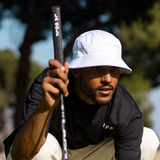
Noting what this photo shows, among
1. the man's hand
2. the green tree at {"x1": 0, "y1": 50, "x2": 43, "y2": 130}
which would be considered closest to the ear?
the man's hand

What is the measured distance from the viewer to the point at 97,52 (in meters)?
2.22

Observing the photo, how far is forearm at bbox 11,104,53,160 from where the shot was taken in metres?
1.79

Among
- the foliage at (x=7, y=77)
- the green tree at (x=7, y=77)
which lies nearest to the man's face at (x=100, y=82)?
the green tree at (x=7, y=77)

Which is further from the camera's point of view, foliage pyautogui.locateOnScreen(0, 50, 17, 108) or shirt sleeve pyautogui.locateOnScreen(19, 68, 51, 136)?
foliage pyautogui.locateOnScreen(0, 50, 17, 108)

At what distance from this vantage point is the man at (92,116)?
6.96ft

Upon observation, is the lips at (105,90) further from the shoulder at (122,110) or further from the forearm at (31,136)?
the forearm at (31,136)

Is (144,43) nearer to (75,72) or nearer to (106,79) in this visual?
(75,72)

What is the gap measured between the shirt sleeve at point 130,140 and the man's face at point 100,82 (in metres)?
0.39

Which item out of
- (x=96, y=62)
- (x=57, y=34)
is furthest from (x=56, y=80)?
(x=96, y=62)

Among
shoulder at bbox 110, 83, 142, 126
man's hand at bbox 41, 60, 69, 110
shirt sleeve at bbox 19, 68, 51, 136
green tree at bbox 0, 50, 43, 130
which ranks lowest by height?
green tree at bbox 0, 50, 43, 130

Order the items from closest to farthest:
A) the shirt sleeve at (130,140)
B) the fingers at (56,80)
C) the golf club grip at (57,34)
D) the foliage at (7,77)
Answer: the fingers at (56,80) < the golf club grip at (57,34) < the shirt sleeve at (130,140) < the foliage at (7,77)

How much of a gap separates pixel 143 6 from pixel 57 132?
6.62m

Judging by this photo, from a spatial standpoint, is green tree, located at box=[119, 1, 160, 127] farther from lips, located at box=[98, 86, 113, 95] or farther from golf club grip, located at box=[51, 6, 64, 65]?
golf club grip, located at box=[51, 6, 64, 65]

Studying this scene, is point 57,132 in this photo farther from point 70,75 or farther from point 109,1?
point 109,1
